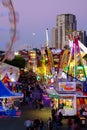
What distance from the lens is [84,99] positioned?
37.0 metres

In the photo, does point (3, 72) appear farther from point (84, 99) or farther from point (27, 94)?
point (84, 99)

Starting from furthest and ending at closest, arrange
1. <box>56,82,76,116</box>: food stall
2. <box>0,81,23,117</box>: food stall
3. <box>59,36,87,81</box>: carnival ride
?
<box>59,36,87,81</box>: carnival ride, <box>56,82,76,116</box>: food stall, <box>0,81,23,117</box>: food stall

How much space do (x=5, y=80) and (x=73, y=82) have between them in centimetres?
1478

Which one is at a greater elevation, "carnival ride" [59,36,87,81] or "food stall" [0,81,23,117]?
"carnival ride" [59,36,87,81]

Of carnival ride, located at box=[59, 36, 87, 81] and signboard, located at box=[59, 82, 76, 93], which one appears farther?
carnival ride, located at box=[59, 36, 87, 81]

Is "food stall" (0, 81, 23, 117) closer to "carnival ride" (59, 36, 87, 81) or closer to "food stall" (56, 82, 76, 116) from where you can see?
"food stall" (56, 82, 76, 116)

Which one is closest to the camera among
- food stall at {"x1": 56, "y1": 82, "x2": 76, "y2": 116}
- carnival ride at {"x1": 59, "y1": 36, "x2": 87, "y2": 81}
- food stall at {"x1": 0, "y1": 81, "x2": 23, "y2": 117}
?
food stall at {"x1": 0, "y1": 81, "x2": 23, "y2": 117}

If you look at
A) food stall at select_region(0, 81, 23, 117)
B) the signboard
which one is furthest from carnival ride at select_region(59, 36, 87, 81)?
food stall at select_region(0, 81, 23, 117)

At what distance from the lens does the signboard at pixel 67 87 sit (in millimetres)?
36562

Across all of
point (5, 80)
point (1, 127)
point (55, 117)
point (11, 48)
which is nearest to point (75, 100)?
point (55, 117)

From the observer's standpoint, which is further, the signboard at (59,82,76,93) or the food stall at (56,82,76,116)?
the signboard at (59,82,76,93)

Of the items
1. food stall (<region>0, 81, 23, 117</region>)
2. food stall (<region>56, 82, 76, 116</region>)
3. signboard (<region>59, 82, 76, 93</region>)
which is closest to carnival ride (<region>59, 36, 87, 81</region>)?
signboard (<region>59, 82, 76, 93</region>)

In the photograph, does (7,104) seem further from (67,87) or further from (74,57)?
(74,57)

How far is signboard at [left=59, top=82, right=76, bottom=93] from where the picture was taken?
3656 cm
